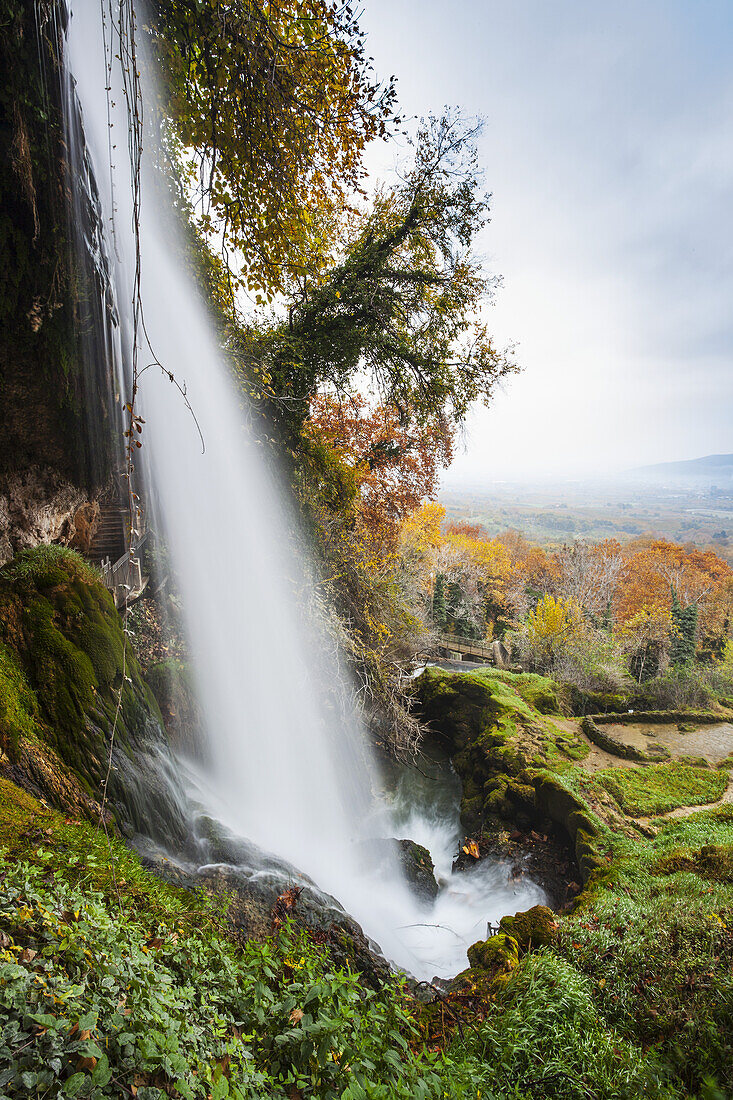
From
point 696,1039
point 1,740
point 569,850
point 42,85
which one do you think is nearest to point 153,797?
point 1,740

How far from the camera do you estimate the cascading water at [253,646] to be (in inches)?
219

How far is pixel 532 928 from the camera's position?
4473mm

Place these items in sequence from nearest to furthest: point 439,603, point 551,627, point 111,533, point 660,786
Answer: point 111,533 → point 660,786 → point 551,627 → point 439,603

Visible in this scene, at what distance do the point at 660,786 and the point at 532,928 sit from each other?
5457 millimetres

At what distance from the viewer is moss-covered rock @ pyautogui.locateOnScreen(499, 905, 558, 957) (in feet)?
14.1

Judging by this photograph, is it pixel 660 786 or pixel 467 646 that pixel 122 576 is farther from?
pixel 467 646

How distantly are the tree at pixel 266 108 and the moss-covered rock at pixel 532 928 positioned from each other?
24.2 ft

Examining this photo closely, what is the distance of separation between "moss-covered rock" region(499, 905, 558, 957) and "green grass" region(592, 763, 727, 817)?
3.61 meters

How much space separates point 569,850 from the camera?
6922 mm

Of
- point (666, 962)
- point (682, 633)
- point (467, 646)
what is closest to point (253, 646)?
point (666, 962)

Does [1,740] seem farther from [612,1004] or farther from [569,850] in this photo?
[569,850]

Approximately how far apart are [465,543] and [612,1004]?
37693 mm

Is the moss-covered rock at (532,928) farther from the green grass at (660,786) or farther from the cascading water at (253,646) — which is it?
the green grass at (660,786)

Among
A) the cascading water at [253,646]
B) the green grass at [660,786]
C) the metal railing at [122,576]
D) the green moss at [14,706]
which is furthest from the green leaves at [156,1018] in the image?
the green grass at [660,786]
